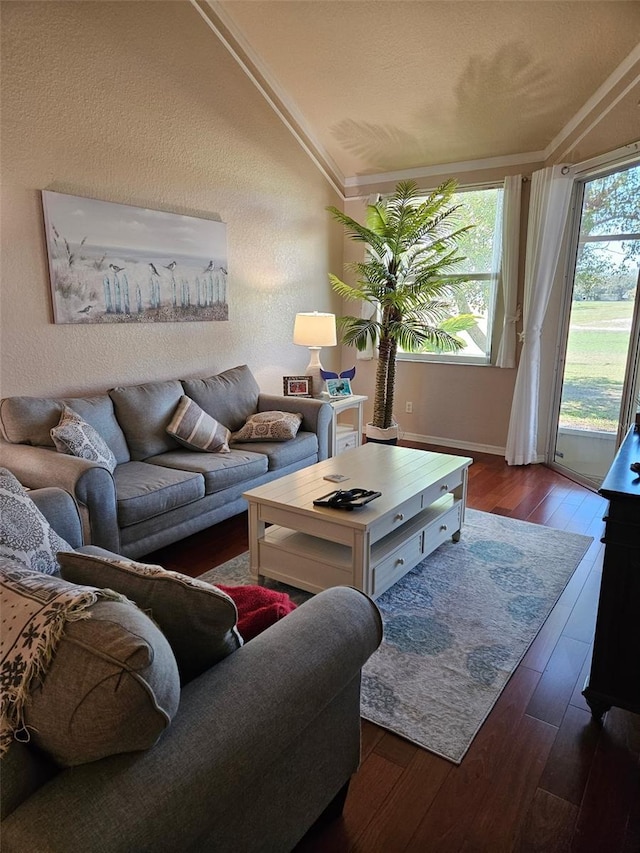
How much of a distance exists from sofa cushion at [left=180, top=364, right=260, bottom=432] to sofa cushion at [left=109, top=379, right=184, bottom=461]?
28cm

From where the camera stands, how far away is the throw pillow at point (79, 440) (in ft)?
8.96

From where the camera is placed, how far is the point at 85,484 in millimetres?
2434

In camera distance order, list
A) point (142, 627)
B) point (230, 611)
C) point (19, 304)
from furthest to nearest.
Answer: point (19, 304) < point (230, 611) < point (142, 627)

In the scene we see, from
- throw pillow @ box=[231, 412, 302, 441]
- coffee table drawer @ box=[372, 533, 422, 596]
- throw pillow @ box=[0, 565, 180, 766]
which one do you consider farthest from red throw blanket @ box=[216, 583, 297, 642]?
throw pillow @ box=[231, 412, 302, 441]

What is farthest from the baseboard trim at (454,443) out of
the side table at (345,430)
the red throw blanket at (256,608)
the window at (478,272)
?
the red throw blanket at (256,608)

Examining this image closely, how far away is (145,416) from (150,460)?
0.28 m

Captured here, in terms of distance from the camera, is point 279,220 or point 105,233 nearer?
point 105,233

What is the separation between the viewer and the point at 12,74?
9.36 ft

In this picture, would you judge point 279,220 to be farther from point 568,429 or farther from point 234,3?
point 568,429

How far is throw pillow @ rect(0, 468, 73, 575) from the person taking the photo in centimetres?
168

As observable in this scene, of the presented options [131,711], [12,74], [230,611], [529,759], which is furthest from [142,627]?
[12,74]

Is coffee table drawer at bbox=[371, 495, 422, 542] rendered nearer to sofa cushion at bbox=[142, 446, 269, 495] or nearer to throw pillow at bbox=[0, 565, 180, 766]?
sofa cushion at bbox=[142, 446, 269, 495]

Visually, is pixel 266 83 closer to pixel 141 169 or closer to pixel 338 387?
pixel 141 169

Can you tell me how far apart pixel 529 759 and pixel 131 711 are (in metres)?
1.41
